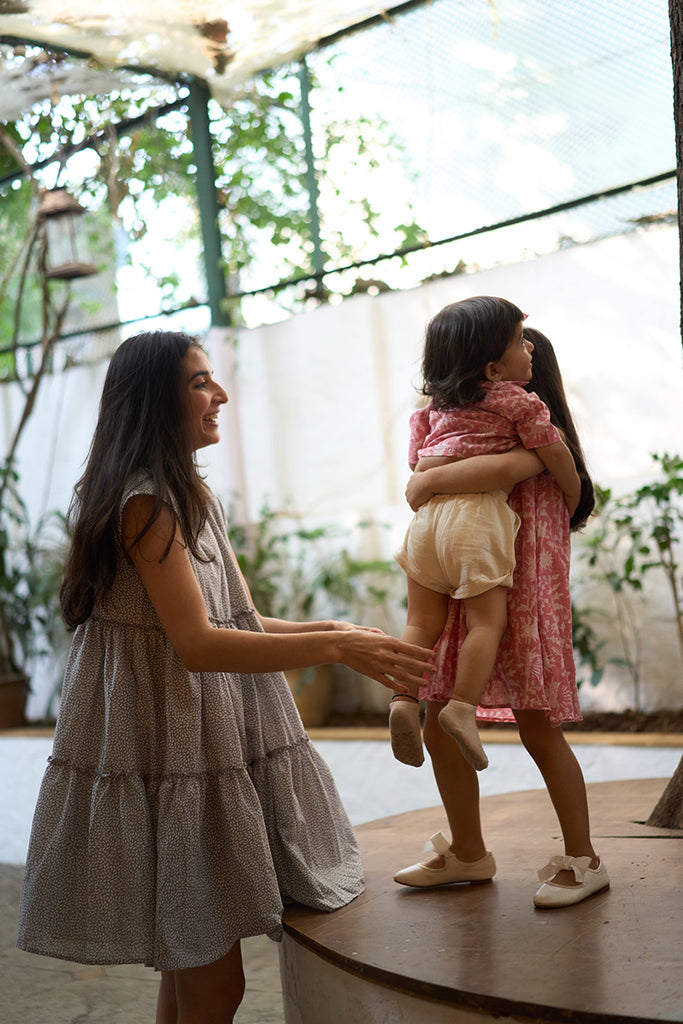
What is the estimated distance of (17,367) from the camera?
240 inches

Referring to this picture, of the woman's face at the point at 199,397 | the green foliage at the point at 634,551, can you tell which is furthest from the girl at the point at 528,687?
the green foliage at the point at 634,551

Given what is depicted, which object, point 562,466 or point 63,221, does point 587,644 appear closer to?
point 562,466

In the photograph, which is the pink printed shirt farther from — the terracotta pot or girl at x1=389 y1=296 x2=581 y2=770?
the terracotta pot

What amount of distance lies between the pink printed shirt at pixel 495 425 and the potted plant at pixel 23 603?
13.0 ft

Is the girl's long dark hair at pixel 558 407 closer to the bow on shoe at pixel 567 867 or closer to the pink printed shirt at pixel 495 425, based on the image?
the pink printed shirt at pixel 495 425

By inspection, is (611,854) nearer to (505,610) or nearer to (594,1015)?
(505,610)

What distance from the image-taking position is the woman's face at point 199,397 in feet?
5.85

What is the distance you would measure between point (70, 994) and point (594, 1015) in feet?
6.00

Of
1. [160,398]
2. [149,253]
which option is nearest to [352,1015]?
[160,398]

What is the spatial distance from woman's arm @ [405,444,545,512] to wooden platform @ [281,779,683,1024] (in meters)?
0.73

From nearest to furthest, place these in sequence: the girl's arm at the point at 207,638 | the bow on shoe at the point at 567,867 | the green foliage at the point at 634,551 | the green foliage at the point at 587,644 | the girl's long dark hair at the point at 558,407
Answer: the girl's arm at the point at 207,638
the bow on shoe at the point at 567,867
the girl's long dark hair at the point at 558,407
the green foliage at the point at 634,551
the green foliage at the point at 587,644

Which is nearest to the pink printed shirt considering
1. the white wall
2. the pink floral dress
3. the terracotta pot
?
the pink floral dress

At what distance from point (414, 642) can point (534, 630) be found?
0.22m

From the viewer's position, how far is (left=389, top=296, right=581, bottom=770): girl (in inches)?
71.4
